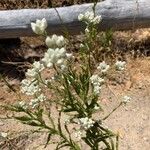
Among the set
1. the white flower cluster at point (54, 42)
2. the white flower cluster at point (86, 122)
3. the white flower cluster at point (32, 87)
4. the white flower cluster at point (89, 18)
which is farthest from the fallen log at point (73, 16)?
the white flower cluster at point (54, 42)

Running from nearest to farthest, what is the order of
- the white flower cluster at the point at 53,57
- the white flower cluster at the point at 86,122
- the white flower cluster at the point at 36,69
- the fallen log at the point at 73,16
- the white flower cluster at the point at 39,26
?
the white flower cluster at the point at 53,57 < the white flower cluster at the point at 39,26 < the white flower cluster at the point at 36,69 < the white flower cluster at the point at 86,122 < the fallen log at the point at 73,16

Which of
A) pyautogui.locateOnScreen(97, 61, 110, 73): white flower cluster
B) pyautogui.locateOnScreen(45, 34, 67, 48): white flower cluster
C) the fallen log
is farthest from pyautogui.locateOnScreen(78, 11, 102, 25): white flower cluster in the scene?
the fallen log

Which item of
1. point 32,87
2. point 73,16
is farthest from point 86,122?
point 73,16

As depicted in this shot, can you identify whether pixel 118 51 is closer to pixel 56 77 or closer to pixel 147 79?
pixel 147 79

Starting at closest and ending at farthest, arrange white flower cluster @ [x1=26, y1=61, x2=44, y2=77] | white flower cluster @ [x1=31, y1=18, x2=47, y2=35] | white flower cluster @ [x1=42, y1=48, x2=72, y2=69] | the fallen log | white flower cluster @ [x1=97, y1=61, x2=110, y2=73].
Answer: white flower cluster @ [x1=42, y1=48, x2=72, y2=69] → white flower cluster @ [x1=31, y1=18, x2=47, y2=35] → white flower cluster @ [x1=26, y1=61, x2=44, y2=77] → white flower cluster @ [x1=97, y1=61, x2=110, y2=73] → the fallen log

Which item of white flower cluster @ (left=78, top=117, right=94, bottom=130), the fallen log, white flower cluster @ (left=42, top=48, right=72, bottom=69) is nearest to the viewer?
white flower cluster @ (left=42, top=48, right=72, bottom=69)

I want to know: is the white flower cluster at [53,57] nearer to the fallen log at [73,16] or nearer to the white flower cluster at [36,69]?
the white flower cluster at [36,69]

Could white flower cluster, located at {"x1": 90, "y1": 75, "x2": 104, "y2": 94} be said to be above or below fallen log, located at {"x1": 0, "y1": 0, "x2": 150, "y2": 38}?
below

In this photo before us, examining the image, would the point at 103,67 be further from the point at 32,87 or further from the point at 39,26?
the point at 39,26

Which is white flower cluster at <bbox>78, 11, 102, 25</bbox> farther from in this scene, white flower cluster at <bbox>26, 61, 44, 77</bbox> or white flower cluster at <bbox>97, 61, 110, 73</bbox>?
white flower cluster at <bbox>26, 61, 44, 77</bbox>
